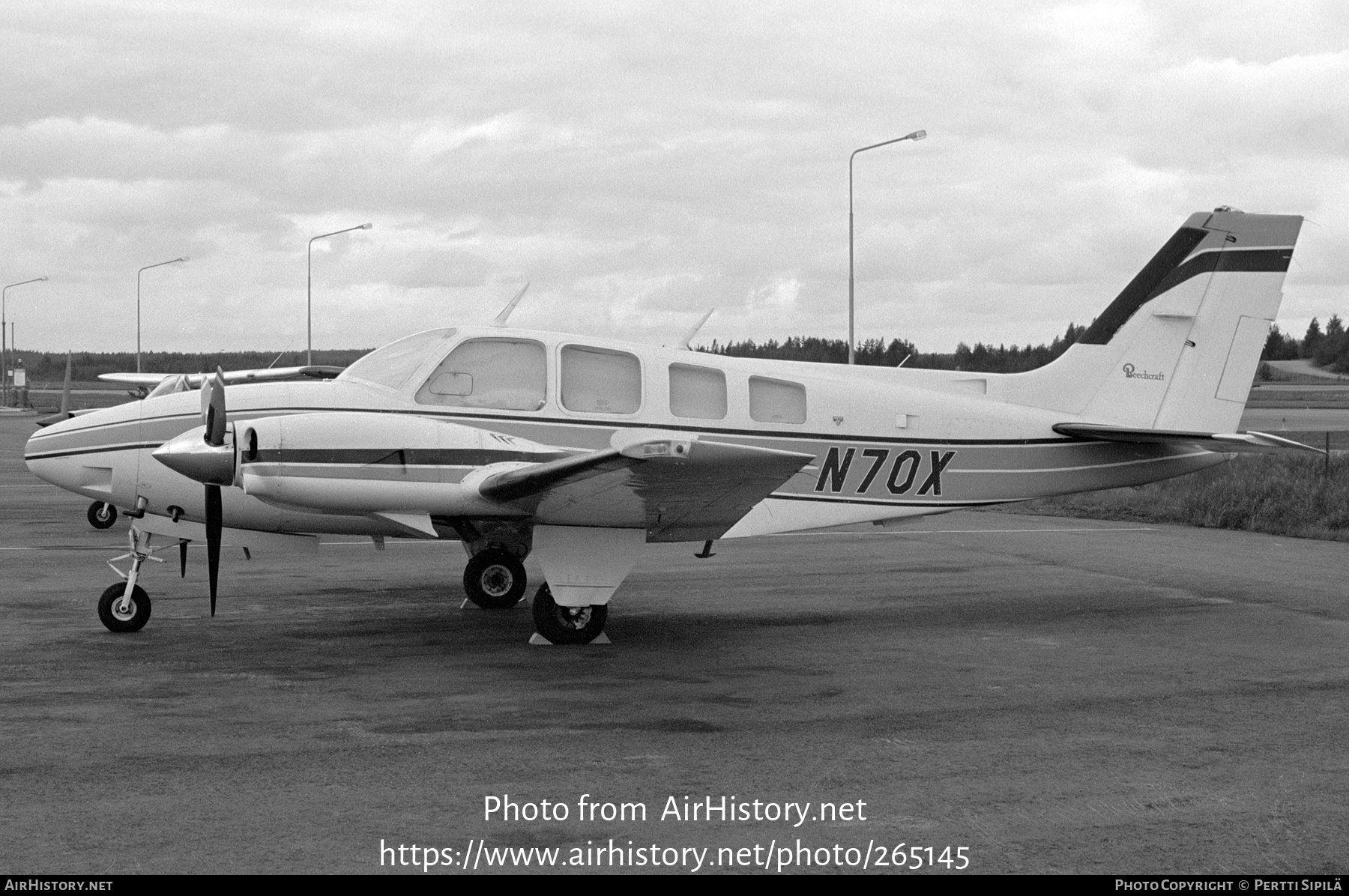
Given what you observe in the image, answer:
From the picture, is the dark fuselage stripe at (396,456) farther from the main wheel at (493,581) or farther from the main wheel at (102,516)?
the main wheel at (102,516)

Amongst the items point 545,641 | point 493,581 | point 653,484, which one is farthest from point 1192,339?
point 493,581

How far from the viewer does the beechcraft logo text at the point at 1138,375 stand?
12805mm

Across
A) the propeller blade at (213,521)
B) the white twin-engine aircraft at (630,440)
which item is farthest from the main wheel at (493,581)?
the propeller blade at (213,521)

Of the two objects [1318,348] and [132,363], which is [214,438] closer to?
[1318,348]

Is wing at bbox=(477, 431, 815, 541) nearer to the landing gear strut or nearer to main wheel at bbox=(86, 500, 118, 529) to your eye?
the landing gear strut

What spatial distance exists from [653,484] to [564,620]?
67.4 inches

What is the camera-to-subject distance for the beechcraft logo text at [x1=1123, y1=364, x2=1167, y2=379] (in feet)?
42.0

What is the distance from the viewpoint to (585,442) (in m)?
10.7

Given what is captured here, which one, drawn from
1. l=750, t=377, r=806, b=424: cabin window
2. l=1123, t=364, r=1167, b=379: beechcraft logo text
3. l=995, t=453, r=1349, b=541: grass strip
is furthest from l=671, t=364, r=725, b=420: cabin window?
l=995, t=453, r=1349, b=541: grass strip

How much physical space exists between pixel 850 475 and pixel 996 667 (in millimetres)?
2580

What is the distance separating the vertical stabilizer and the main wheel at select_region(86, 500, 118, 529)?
1358cm

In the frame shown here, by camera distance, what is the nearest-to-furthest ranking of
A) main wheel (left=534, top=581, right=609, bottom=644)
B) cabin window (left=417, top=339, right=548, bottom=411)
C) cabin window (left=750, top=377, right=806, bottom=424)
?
main wheel (left=534, top=581, right=609, bottom=644) < cabin window (left=417, top=339, right=548, bottom=411) < cabin window (left=750, top=377, right=806, bottom=424)

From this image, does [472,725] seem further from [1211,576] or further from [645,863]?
[1211,576]
